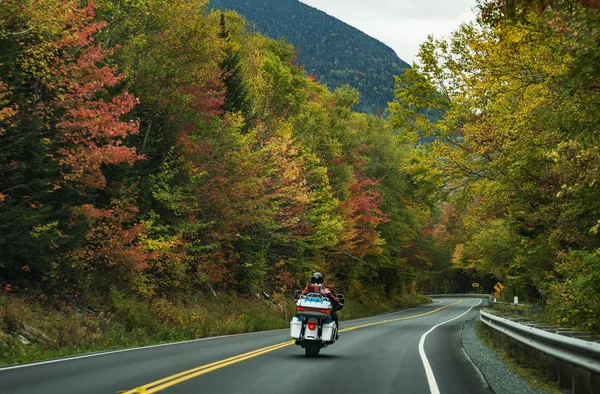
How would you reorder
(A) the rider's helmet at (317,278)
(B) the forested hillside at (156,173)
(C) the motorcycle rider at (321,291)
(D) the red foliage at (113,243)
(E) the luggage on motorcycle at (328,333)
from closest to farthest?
(E) the luggage on motorcycle at (328,333) < (A) the rider's helmet at (317,278) < (C) the motorcycle rider at (321,291) < (B) the forested hillside at (156,173) < (D) the red foliage at (113,243)

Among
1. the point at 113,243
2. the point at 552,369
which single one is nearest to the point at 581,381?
the point at 552,369

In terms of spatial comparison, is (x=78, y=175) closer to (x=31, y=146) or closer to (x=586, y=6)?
(x=31, y=146)

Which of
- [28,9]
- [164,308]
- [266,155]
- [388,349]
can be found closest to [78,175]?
[28,9]

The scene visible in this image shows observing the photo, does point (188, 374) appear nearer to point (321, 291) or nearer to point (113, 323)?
point (321, 291)

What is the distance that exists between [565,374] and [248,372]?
17.1ft

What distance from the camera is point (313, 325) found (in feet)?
44.8

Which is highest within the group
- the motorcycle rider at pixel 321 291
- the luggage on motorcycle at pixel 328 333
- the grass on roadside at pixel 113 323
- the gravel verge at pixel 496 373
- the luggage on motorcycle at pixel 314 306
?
the motorcycle rider at pixel 321 291

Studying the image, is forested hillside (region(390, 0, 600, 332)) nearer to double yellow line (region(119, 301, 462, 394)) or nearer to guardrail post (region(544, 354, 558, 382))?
guardrail post (region(544, 354, 558, 382))

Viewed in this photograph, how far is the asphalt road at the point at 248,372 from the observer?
8766 mm

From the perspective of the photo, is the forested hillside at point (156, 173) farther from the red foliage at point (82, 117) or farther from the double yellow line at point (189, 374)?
the double yellow line at point (189, 374)

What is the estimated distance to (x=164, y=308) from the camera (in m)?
21.3

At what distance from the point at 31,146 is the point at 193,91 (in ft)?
38.6

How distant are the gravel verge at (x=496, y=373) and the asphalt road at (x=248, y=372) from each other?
24cm

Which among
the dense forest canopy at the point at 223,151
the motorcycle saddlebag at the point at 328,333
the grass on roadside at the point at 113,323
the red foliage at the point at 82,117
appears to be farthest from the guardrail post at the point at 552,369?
the red foliage at the point at 82,117
